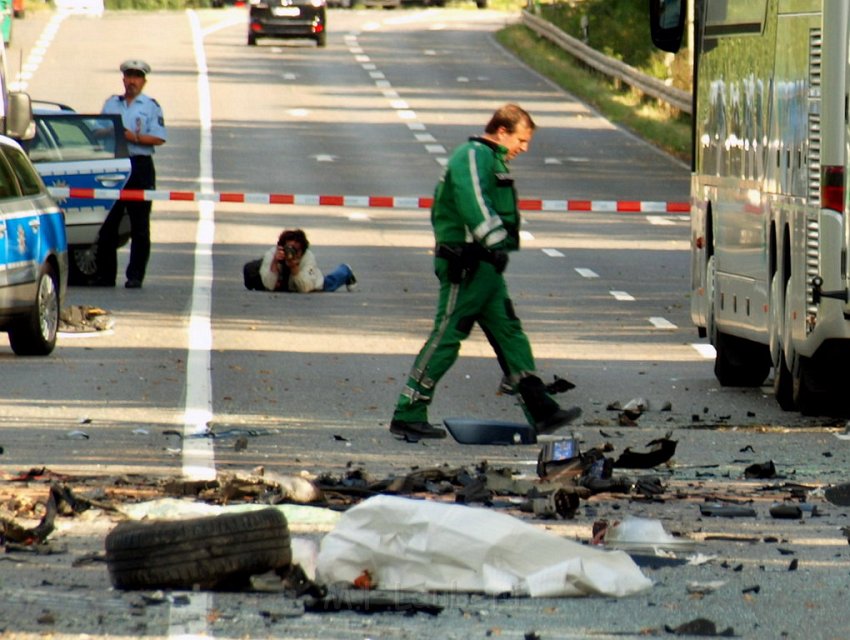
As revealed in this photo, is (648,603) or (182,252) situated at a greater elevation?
(648,603)

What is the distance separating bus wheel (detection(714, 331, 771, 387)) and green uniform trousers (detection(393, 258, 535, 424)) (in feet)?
10.9

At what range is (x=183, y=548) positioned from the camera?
7.71 meters

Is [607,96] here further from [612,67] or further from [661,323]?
[661,323]

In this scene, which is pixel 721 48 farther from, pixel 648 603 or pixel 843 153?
pixel 648 603

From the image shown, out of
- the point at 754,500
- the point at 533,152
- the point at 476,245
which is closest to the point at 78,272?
the point at 476,245

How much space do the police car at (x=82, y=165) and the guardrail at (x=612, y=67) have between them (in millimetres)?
18175

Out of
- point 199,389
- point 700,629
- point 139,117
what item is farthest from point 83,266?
point 700,629

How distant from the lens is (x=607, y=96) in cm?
4712

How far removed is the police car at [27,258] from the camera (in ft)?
53.5

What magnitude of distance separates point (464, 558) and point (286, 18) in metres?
50.2

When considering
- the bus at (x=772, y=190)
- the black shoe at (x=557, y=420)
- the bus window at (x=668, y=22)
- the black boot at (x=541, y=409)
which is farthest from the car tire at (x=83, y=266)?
the black shoe at (x=557, y=420)

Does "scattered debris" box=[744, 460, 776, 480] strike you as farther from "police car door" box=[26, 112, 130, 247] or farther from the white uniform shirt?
"police car door" box=[26, 112, 130, 247]

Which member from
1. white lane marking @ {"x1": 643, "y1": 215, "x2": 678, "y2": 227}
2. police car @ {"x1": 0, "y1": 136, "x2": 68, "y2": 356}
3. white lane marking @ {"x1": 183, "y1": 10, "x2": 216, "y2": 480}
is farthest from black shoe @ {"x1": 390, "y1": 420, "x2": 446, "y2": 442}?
white lane marking @ {"x1": 643, "y1": 215, "x2": 678, "y2": 227}

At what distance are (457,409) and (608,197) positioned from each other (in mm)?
18964
